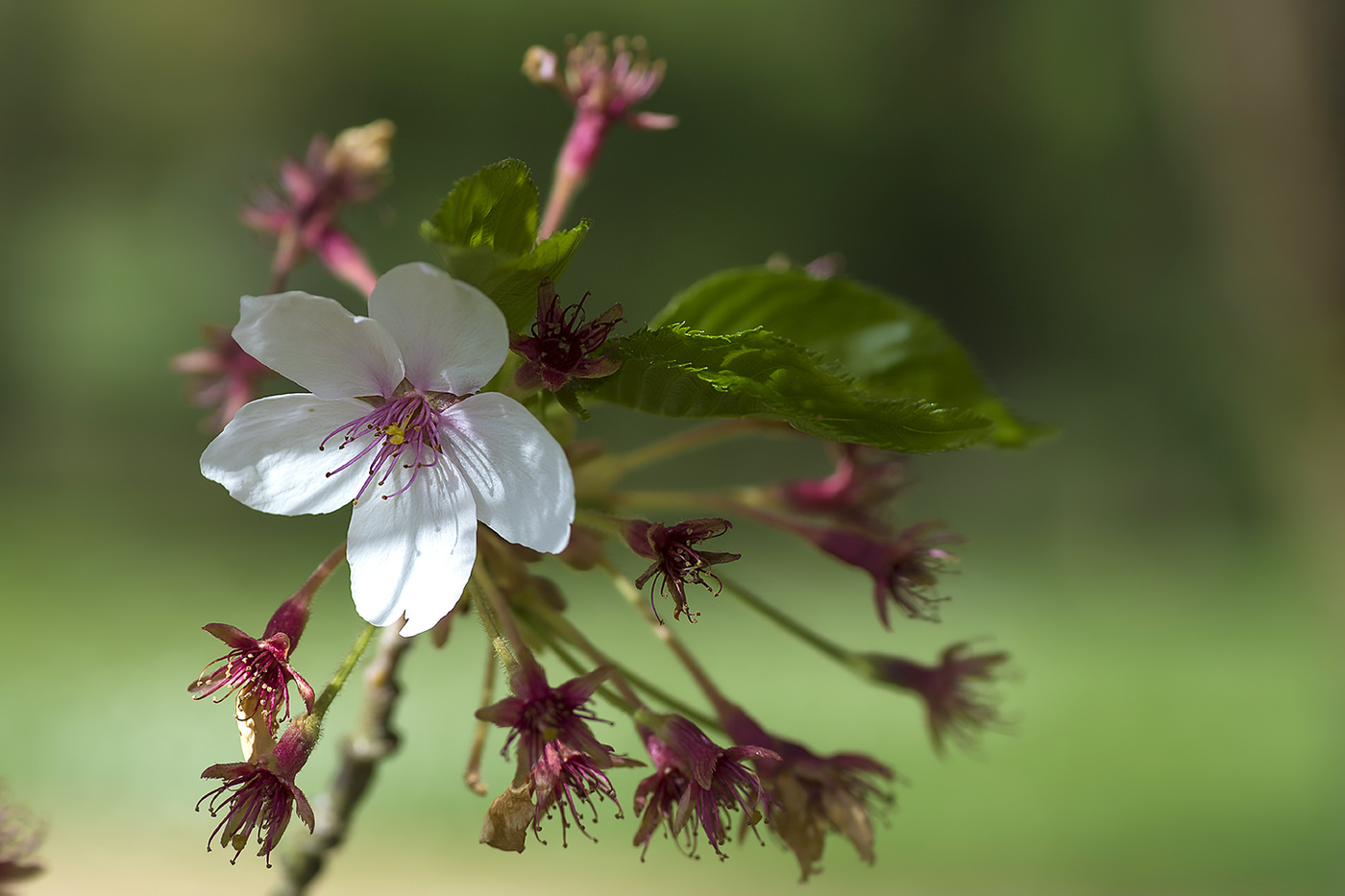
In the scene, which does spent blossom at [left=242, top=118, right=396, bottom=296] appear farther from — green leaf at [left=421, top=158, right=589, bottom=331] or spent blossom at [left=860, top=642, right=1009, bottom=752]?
spent blossom at [left=860, top=642, right=1009, bottom=752]

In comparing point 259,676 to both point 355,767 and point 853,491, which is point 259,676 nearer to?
point 355,767

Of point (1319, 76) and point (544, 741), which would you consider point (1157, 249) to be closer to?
point (1319, 76)

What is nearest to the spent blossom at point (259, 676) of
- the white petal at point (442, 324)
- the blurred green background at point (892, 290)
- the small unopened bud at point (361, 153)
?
the white petal at point (442, 324)

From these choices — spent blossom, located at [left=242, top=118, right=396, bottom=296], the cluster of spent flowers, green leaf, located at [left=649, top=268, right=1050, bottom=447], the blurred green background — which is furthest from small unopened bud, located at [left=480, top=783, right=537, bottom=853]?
the blurred green background

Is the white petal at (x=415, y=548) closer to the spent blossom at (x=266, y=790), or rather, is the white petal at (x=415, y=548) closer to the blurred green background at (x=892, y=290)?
the spent blossom at (x=266, y=790)

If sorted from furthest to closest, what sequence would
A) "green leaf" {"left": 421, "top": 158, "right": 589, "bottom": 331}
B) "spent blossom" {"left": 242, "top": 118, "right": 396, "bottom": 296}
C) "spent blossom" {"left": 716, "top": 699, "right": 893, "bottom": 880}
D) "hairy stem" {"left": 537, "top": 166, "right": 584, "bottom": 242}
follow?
"spent blossom" {"left": 242, "top": 118, "right": 396, "bottom": 296} → "hairy stem" {"left": 537, "top": 166, "right": 584, "bottom": 242} → "spent blossom" {"left": 716, "top": 699, "right": 893, "bottom": 880} → "green leaf" {"left": 421, "top": 158, "right": 589, "bottom": 331}

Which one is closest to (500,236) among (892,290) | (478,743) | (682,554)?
(682,554)

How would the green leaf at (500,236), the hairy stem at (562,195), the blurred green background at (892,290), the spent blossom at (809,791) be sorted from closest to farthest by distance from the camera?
the green leaf at (500,236)
the spent blossom at (809,791)
the hairy stem at (562,195)
the blurred green background at (892,290)
